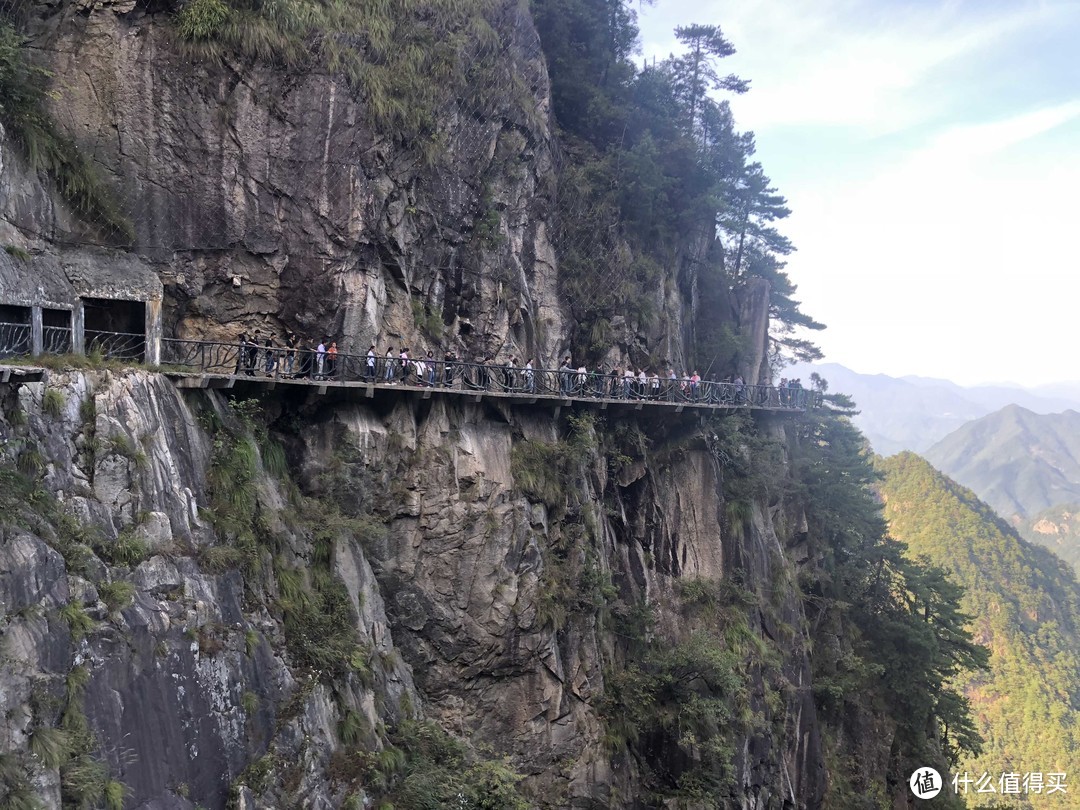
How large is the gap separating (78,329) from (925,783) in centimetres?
3275

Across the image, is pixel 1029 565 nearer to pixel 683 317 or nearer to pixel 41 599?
pixel 683 317

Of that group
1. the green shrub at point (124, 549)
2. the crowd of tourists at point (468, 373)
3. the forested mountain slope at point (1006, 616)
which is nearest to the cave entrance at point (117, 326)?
the crowd of tourists at point (468, 373)

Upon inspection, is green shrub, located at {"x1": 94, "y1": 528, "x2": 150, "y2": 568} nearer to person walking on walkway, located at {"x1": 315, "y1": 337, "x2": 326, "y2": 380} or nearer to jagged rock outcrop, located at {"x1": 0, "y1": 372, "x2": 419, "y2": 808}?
jagged rock outcrop, located at {"x1": 0, "y1": 372, "x2": 419, "y2": 808}

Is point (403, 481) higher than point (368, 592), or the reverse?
point (403, 481)

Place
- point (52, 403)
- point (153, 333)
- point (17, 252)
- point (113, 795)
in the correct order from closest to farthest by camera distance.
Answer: point (113, 795)
point (52, 403)
point (17, 252)
point (153, 333)

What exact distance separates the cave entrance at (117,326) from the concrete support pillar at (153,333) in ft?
0.56

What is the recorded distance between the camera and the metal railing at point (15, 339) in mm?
12602

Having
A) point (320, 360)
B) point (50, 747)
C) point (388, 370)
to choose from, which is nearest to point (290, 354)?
point (320, 360)

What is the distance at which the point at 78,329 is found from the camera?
14070 mm

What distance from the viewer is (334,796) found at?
13414mm

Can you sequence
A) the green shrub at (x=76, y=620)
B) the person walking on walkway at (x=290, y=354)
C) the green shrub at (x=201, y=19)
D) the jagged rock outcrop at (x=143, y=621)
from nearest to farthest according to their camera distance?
the jagged rock outcrop at (x=143, y=621)
the green shrub at (x=76, y=620)
the green shrub at (x=201, y=19)
the person walking on walkway at (x=290, y=354)

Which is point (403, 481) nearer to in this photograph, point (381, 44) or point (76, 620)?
point (76, 620)

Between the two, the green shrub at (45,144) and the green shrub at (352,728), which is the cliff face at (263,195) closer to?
the green shrub at (45,144)

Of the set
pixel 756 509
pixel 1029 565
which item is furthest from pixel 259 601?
pixel 1029 565
